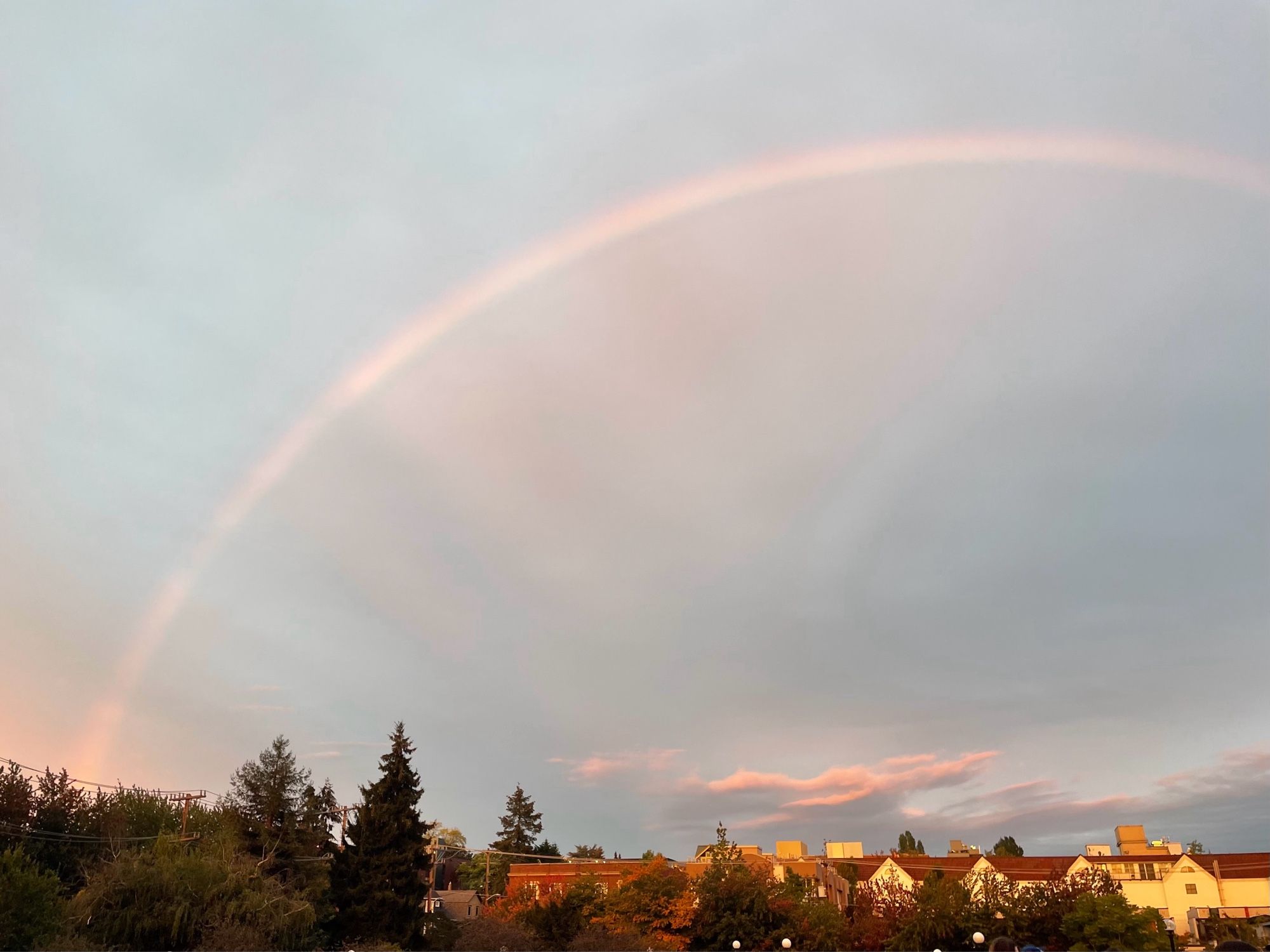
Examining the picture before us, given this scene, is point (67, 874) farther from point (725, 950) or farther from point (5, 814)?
point (725, 950)

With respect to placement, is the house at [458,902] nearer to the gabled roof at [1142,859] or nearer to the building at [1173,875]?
the building at [1173,875]

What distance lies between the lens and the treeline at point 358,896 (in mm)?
36375

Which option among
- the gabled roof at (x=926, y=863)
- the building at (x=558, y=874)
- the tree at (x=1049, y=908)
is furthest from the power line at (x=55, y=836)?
the gabled roof at (x=926, y=863)

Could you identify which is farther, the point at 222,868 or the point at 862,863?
the point at 862,863

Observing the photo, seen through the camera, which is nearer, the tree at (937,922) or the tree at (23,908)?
the tree at (23,908)

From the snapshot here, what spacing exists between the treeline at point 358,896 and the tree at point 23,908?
0.06 metres

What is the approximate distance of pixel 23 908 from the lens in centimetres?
2800

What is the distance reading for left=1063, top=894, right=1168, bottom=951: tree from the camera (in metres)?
37.1

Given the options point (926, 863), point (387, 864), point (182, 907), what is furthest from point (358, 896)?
point (926, 863)

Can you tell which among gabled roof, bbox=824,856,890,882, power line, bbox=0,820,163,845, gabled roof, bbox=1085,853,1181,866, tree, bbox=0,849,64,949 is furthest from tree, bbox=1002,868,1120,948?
power line, bbox=0,820,163,845

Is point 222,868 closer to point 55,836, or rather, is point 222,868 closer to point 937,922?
point 55,836

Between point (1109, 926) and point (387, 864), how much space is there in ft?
119

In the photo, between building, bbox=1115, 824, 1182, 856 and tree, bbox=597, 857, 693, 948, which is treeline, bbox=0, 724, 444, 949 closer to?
tree, bbox=597, 857, 693, 948

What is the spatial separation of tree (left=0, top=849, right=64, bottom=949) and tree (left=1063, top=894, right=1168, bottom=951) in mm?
38151
